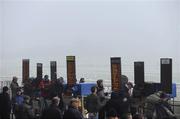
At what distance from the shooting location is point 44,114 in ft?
30.6

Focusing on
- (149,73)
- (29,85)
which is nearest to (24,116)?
(29,85)

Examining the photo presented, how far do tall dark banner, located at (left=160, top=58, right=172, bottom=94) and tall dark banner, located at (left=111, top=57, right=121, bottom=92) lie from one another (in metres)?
1.10

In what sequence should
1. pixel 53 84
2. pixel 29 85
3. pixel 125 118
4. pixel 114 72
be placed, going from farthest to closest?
pixel 29 85 → pixel 53 84 → pixel 114 72 → pixel 125 118

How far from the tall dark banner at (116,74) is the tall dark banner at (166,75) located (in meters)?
1.10

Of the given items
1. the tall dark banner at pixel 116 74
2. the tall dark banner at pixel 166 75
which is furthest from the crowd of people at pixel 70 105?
the tall dark banner at pixel 166 75

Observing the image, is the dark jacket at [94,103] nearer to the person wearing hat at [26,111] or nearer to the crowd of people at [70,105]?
the crowd of people at [70,105]

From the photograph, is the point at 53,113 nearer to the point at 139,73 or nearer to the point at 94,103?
the point at 94,103

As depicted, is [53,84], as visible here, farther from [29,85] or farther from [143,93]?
[143,93]

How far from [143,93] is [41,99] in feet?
13.9

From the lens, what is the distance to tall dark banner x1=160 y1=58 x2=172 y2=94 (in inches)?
427

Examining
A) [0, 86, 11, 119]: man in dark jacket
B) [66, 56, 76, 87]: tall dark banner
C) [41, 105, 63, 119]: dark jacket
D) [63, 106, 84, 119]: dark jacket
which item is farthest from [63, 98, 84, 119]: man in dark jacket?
[66, 56, 76, 87]: tall dark banner

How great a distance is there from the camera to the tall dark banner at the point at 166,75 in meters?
10.9

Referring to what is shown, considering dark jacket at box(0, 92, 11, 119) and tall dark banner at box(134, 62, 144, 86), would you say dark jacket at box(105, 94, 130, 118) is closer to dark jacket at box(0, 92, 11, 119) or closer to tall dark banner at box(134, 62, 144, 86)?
tall dark banner at box(134, 62, 144, 86)

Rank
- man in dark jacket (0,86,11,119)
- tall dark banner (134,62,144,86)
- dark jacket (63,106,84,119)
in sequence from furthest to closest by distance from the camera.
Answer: tall dark banner (134,62,144,86) < man in dark jacket (0,86,11,119) < dark jacket (63,106,84,119)
